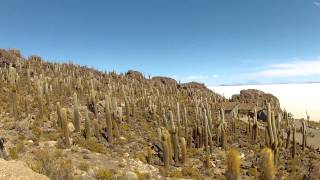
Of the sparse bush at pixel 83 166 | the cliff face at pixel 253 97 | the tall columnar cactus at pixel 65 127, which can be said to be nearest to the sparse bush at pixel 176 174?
the sparse bush at pixel 83 166

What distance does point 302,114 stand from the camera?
6397 centimetres

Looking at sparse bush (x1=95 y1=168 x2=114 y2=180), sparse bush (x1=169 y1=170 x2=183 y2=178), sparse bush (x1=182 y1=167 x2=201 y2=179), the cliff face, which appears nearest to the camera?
sparse bush (x1=95 y1=168 x2=114 y2=180)

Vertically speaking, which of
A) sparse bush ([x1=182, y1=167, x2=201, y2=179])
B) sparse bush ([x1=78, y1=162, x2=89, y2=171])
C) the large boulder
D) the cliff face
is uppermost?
the cliff face

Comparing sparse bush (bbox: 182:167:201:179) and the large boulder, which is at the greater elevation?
the large boulder

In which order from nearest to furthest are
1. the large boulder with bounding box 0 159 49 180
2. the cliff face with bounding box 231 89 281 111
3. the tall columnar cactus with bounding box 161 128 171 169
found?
1. the large boulder with bounding box 0 159 49 180
2. the tall columnar cactus with bounding box 161 128 171 169
3. the cliff face with bounding box 231 89 281 111

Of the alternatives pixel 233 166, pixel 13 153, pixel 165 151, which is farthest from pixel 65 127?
pixel 233 166

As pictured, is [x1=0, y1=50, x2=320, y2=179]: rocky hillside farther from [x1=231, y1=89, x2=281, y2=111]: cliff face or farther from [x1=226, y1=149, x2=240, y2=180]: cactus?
A: [x1=231, y1=89, x2=281, y2=111]: cliff face

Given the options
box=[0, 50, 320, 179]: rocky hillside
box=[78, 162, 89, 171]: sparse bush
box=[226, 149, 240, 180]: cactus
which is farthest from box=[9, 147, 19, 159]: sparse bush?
box=[226, 149, 240, 180]: cactus

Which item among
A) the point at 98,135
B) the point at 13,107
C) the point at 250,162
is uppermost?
the point at 13,107

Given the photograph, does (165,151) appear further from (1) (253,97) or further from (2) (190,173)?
(1) (253,97)

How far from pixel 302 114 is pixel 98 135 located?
50.7m

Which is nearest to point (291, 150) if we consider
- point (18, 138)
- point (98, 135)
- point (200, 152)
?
point (200, 152)

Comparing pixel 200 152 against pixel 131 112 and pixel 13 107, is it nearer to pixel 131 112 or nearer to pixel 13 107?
pixel 131 112

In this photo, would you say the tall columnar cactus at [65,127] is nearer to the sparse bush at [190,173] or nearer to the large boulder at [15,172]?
the sparse bush at [190,173]
